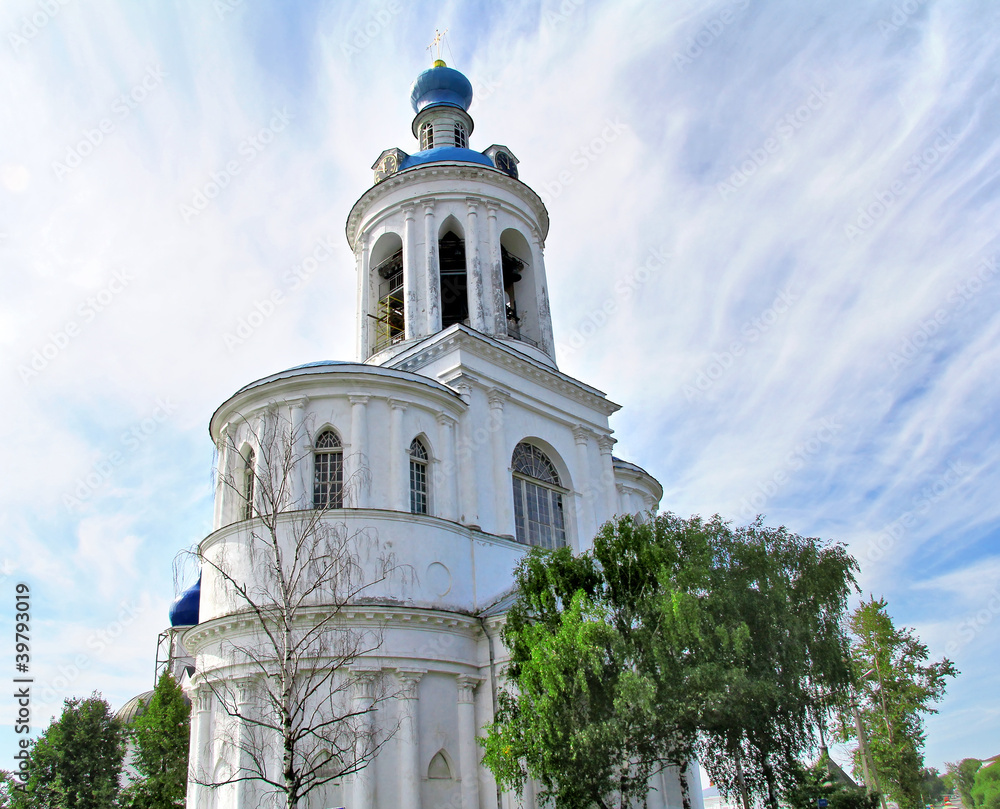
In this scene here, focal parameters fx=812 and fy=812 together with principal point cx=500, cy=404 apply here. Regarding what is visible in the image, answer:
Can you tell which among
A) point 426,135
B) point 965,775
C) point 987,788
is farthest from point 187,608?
point 965,775

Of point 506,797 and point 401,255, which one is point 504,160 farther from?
point 506,797

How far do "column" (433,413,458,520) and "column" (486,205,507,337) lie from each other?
14.2ft

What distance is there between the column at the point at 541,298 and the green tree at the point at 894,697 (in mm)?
13765

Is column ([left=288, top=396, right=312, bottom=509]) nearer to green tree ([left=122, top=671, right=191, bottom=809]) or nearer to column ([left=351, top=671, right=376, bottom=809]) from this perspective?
column ([left=351, top=671, right=376, bottom=809])

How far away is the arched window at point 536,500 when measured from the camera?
20.5m

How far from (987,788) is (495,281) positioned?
6650 cm

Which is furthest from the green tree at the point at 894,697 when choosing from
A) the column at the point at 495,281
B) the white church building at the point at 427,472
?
the column at the point at 495,281

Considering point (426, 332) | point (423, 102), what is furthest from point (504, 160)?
point (426, 332)

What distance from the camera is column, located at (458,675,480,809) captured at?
1570 centimetres

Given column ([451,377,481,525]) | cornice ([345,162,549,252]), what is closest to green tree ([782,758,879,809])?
column ([451,377,481,525])

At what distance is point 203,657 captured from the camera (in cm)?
1677

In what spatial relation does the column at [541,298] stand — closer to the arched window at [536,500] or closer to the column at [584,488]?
the column at [584,488]

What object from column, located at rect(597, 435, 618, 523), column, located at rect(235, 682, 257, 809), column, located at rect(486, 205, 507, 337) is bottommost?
column, located at rect(235, 682, 257, 809)

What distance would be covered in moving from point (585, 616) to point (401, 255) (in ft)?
50.1
